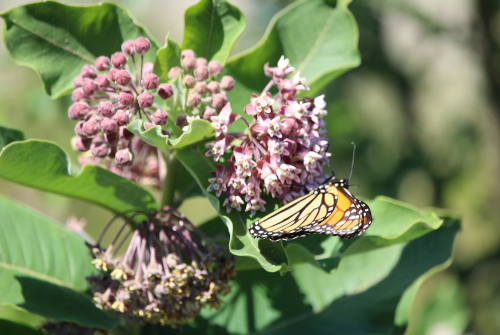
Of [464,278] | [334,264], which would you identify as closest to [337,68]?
[334,264]

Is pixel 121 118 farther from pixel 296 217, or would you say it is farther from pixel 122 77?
pixel 296 217

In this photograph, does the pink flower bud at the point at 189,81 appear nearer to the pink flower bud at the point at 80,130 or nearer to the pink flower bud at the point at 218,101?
the pink flower bud at the point at 218,101

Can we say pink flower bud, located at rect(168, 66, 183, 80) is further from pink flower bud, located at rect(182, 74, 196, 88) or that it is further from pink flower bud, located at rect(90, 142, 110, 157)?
pink flower bud, located at rect(90, 142, 110, 157)

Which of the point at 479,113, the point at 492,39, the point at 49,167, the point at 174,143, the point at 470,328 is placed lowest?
the point at 470,328

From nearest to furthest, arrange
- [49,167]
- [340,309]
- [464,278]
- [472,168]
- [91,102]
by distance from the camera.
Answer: [49,167], [91,102], [340,309], [464,278], [472,168]

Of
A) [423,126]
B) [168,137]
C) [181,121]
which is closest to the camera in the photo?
[168,137]

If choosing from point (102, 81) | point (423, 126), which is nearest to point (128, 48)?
point (102, 81)

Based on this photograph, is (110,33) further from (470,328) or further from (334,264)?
(470,328)

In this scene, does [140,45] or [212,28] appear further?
[212,28]
